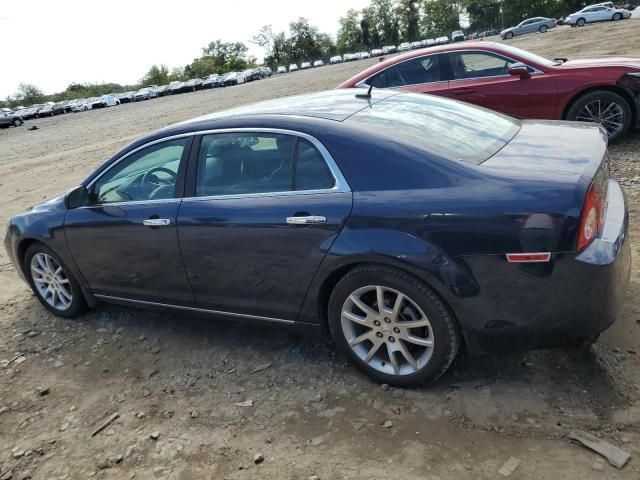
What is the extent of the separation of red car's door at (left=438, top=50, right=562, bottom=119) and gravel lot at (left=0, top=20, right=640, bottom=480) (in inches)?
157

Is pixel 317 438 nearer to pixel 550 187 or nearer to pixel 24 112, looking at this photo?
pixel 550 187

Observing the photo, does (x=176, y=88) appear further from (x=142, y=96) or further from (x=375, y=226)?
(x=375, y=226)

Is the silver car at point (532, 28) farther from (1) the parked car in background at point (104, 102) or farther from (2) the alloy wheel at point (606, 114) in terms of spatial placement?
(2) the alloy wheel at point (606, 114)

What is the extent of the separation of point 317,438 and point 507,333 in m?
1.09

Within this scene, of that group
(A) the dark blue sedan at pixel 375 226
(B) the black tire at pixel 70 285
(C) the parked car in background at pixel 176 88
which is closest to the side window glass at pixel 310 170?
(A) the dark blue sedan at pixel 375 226

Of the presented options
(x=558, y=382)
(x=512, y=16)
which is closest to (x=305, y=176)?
(x=558, y=382)

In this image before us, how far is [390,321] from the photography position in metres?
2.95

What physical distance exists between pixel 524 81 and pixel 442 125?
4.55m

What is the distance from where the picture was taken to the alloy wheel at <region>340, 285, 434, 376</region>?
9.52ft

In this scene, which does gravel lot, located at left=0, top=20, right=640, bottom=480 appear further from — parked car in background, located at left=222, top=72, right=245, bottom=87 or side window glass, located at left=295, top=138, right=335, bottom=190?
parked car in background, located at left=222, top=72, right=245, bottom=87

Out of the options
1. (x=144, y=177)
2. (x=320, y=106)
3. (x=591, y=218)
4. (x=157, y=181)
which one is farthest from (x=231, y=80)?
(x=591, y=218)

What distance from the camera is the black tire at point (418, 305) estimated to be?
2.79 metres

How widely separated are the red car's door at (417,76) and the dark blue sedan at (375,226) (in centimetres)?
411

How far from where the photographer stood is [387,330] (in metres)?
2.98
